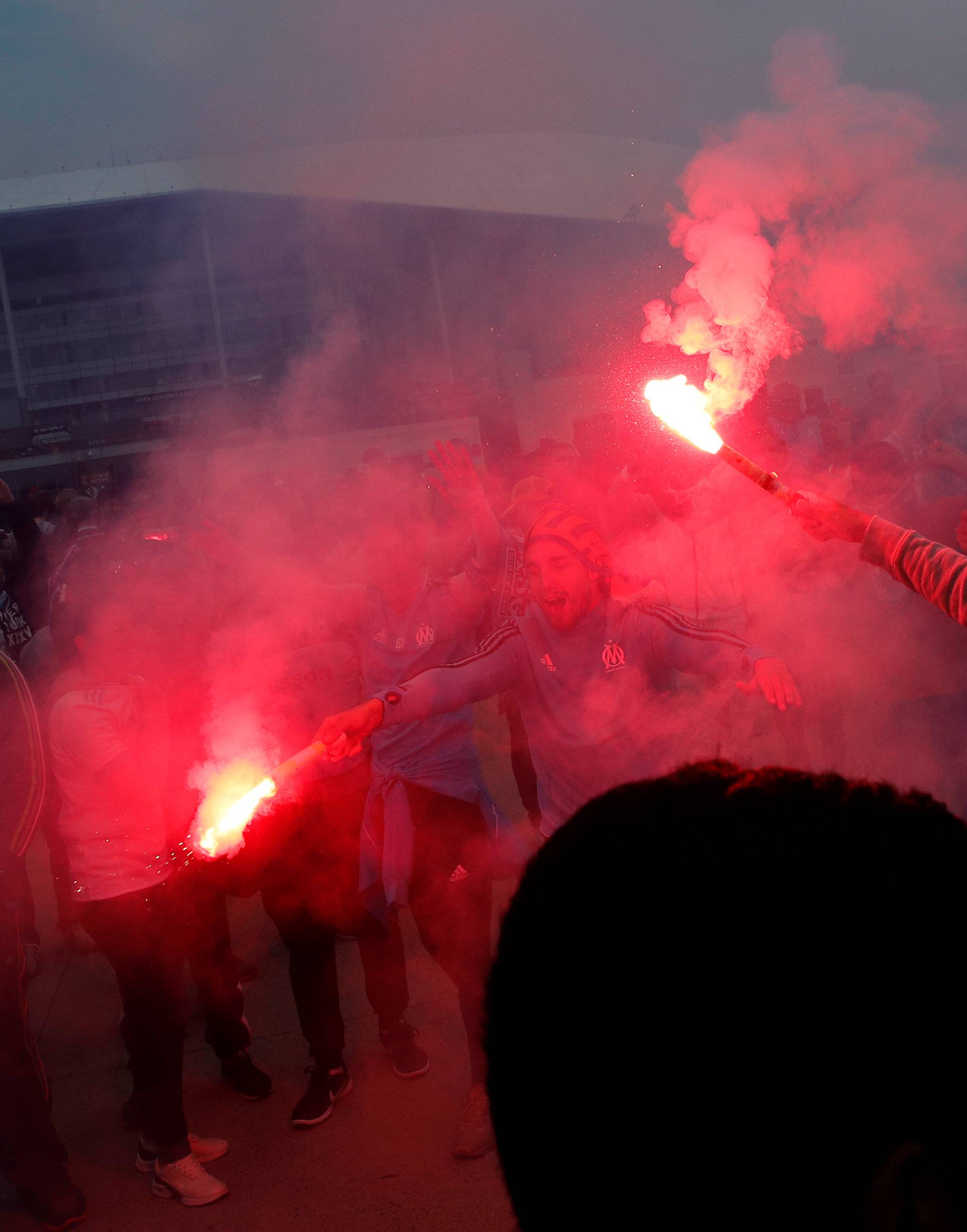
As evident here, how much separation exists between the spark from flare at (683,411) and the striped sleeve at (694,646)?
520mm

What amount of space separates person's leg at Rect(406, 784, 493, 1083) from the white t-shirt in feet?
2.88

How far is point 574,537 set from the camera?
2.95 m

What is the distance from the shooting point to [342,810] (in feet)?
11.6

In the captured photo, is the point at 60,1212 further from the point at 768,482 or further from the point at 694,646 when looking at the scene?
the point at 768,482

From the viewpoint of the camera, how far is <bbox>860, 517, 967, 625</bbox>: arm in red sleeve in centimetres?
193

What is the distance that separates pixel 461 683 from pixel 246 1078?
1.92m

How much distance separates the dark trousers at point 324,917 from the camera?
3463 mm

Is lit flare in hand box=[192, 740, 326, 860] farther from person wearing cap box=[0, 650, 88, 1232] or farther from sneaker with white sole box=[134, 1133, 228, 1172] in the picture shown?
sneaker with white sole box=[134, 1133, 228, 1172]

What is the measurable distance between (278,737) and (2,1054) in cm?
141

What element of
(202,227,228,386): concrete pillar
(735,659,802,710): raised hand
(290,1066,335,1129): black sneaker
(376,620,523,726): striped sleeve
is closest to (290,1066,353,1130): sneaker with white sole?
(290,1066,335,1129): black sneaker

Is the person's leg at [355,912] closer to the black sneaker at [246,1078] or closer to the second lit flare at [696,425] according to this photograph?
the black sneaker at [246,1078]

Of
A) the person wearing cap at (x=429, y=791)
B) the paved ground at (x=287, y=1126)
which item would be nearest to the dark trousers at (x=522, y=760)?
the paved ground at (x=287, y=1126)

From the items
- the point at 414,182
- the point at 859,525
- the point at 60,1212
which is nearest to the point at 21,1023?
the point at 60,1212

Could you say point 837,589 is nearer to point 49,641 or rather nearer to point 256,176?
point 49,641
